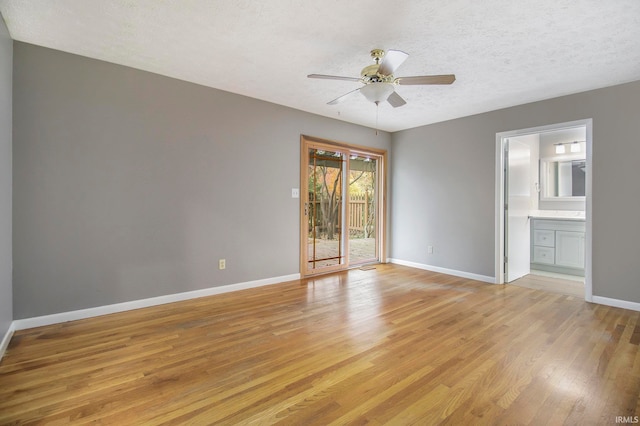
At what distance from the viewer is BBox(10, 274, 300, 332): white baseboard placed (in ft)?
8.56

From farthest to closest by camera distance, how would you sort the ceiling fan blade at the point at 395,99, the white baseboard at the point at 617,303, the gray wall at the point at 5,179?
the white baseboard at the point at 617,303 → the ceiling fan blade at the point at 395,99 → the gray wall at the point at 5,179

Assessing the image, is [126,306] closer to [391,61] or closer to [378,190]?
[391,61]

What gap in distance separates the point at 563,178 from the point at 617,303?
2679 millimetres

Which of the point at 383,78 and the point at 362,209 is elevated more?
the point at 383,78

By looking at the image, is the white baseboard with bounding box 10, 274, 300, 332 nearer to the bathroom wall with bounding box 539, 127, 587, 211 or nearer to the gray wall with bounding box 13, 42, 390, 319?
the gray wall with bounding box 13, 42, 390, 319

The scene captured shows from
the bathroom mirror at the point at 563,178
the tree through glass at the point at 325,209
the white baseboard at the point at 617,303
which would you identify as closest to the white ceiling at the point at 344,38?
the tree through glass at the point at 325,209

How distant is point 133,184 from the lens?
10.1 feet

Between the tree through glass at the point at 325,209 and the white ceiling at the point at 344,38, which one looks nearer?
the white ceiling at the point at 344,38

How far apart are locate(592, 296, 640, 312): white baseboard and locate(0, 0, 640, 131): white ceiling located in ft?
8.12

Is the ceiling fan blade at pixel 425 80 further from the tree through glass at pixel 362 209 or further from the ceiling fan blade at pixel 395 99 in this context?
the tree through glass at pixel 362 209

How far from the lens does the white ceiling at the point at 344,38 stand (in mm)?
2090

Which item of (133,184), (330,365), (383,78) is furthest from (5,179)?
(383,78)

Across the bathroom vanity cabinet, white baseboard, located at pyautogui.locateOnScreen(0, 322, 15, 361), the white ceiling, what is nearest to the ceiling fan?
the white ceiling

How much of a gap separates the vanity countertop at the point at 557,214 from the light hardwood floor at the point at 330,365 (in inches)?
82.0
